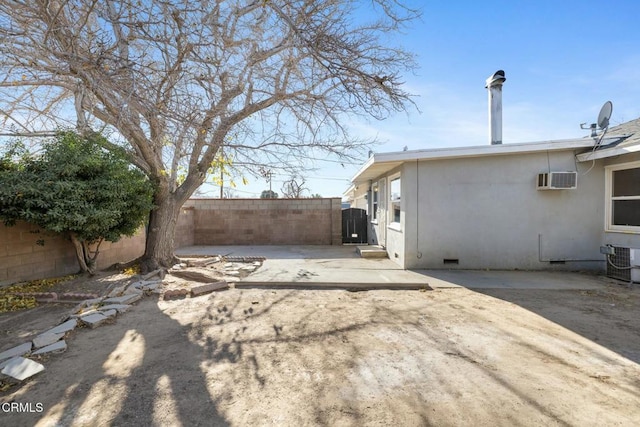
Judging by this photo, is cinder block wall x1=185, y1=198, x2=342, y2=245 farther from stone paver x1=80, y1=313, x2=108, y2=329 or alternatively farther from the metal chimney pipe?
stone paver x1=80, y1=313, x2=108, y2=329

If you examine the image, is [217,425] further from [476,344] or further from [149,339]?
[476,344]

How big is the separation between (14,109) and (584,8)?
11352 mm

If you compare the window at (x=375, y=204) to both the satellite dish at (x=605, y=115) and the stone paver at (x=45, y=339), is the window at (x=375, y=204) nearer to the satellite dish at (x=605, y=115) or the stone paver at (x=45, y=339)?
the satellite dish at (x=605, y=115)

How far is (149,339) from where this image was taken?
371cm

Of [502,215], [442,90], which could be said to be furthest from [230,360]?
[502,215]

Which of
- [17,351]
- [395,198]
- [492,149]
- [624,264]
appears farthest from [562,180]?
[17,351]

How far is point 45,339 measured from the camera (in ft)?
11.4

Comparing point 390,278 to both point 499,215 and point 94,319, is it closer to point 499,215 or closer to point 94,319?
point 499,215

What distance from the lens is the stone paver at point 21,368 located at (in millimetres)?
2777

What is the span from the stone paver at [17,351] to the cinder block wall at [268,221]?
9.57 meters

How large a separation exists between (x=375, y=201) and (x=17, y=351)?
10.6 metres

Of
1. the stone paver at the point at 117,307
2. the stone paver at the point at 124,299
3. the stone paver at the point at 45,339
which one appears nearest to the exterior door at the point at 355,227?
the stone paver at the point at 124,299

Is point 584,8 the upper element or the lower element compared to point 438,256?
upper

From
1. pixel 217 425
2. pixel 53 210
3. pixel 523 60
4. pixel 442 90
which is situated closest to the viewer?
pixel 217 425
